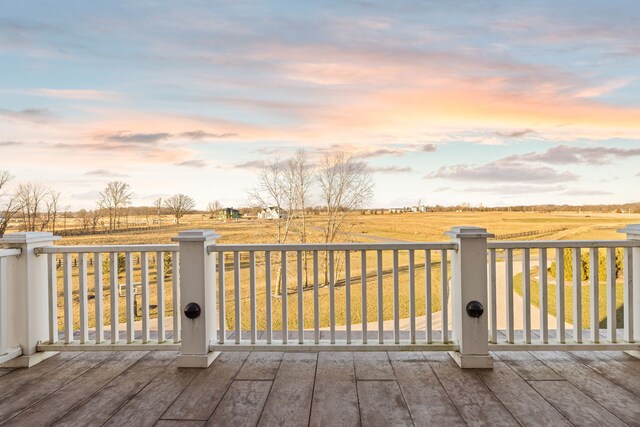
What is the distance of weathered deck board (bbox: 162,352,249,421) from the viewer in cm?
200

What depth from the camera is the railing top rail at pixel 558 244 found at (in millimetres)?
2633

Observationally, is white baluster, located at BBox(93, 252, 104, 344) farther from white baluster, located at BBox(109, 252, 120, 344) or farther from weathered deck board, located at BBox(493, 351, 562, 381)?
weathered deck board, located at BBox(493, 351, 562, 381)

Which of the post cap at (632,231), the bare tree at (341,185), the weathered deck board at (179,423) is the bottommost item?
the weathered deck board at (179,423)

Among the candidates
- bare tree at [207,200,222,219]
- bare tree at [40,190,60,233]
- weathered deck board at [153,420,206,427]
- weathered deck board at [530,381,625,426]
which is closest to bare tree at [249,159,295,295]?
bare tree at [207,200,222,219]

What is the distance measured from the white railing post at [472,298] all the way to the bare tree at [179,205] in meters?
7.81

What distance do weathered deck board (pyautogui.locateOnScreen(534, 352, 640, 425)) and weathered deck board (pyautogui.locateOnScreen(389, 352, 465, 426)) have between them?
0.81 m

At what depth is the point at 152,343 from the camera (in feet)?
9.29

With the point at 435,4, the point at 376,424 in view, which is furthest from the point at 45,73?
the point at 376,424

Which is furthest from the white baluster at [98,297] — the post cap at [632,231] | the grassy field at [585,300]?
the grassy field at [585,300]

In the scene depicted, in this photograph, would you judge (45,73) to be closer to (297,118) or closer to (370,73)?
(297,118)

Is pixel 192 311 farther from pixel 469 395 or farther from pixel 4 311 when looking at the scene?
pixel 469 395

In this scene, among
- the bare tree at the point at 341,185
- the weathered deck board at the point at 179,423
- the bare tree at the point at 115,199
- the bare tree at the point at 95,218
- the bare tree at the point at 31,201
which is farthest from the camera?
the bare tree at the point at 341,185

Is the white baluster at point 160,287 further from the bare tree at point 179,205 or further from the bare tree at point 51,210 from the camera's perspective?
the bare tree at point 179,205

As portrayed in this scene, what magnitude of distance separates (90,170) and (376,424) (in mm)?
8732
